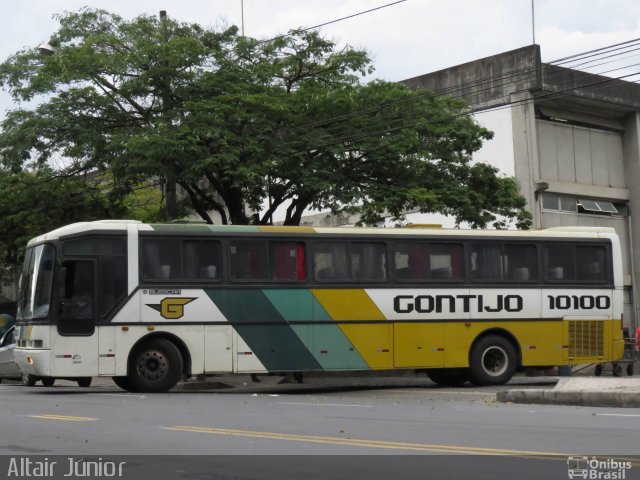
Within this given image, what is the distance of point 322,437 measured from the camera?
35.0ft

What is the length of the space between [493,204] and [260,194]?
647 centimetres

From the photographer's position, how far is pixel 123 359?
19.7m

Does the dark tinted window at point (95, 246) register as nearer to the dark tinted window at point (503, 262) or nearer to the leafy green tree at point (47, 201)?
the dark tinted window at point (503, 262)

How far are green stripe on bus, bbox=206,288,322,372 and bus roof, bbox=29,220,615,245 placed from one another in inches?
48.8

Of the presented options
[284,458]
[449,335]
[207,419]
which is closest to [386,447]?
[284,458]

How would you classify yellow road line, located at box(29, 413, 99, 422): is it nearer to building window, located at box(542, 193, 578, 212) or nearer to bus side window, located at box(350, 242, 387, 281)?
bus side window, located at box(350, 242, 387, 281)

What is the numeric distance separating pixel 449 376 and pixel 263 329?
5.02m

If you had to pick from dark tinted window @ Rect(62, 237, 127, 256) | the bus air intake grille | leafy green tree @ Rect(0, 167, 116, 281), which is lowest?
the bus air intake grille

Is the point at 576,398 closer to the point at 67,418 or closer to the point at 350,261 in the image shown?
the point at 350,261

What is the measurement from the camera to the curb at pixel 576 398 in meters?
14.8

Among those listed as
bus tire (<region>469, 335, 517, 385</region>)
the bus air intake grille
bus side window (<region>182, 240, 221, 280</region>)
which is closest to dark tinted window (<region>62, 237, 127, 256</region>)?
bus side window (<region>182, 240, 221, 280</region>)

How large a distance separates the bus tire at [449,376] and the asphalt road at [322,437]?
19.8 feet

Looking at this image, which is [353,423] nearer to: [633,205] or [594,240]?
[594,240]

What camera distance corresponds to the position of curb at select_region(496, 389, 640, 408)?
48.6 ft
